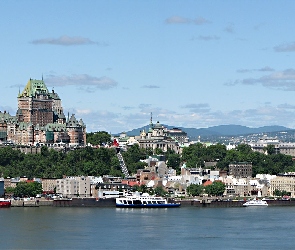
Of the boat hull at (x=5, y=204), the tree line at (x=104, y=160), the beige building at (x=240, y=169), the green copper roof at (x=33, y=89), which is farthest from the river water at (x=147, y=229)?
the green copper roof at (x=33, y=89)

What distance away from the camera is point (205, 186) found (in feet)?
427

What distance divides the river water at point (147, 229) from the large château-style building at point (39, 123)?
49.4m

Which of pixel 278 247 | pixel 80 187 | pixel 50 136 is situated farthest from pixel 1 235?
pixel 50 136

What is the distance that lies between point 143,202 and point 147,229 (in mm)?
30689

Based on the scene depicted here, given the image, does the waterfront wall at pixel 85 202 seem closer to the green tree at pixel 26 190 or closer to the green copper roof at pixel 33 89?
the green tree at pixel 26 190

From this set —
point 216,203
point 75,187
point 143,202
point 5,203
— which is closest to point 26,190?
point 75,187

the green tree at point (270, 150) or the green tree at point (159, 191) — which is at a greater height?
the green tree at point (270, 150)

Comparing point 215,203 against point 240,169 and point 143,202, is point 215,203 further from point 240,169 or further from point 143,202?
point 240,169

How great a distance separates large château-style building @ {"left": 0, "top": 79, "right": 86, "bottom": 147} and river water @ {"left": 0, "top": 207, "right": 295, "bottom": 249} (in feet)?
162

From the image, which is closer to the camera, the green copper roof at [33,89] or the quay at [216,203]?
the quay at [216,203]

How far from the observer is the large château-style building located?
159 metres

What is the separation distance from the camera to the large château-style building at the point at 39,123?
159 meters

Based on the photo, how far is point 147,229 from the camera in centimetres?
8531

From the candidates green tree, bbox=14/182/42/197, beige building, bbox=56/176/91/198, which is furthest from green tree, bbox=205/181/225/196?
green tree, bbox=14/182/42/197
